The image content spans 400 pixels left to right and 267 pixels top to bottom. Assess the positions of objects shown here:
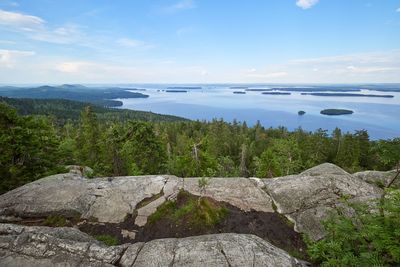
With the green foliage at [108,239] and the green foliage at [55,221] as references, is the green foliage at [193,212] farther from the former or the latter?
the green foliage at [55,221]

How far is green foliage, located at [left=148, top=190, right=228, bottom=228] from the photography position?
11023 mm

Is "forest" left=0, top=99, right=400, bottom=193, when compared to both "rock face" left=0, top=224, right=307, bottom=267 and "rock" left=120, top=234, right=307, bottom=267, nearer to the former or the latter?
"rock" left=120, top=234, right=307, bottom=267

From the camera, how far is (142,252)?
789 cm

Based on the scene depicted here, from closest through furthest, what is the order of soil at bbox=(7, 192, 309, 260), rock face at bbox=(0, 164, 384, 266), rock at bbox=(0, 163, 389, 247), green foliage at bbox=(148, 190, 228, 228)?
rock face at bbox=(0, 164, 384, 266), soil at bbox=(7, 192, 309, 260), green foliage at bbox=(148, 190, 228, 228), rock at bbox=(0, 163, 389, 247)

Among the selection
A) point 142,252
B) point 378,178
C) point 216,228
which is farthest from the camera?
point 378,178

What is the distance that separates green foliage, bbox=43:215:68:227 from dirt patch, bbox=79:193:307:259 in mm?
914

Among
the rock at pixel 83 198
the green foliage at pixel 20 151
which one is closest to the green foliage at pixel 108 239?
the rock at pixel 83 198

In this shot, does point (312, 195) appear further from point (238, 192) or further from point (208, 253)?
point (208, 253)

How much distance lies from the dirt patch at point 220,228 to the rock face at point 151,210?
0.34 meters

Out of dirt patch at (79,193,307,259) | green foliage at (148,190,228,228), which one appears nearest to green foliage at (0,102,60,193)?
dirt patch at (79,193,307,259)

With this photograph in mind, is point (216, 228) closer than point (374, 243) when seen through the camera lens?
No

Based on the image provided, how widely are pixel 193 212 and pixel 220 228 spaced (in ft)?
4.56

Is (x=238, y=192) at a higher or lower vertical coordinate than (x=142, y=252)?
lower

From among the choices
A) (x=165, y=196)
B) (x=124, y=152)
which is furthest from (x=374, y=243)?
(x=124, y=152)
